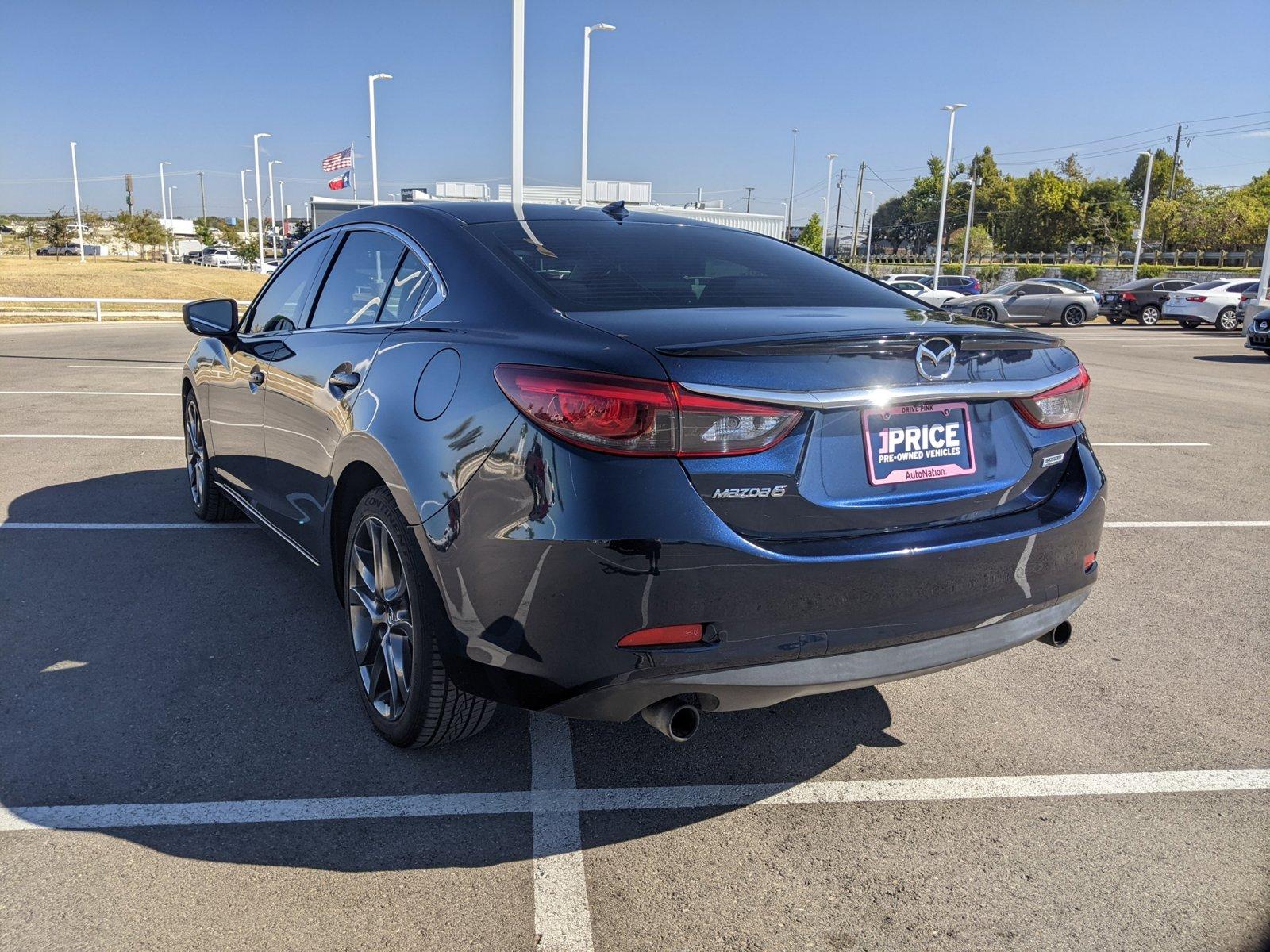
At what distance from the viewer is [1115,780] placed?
309cm

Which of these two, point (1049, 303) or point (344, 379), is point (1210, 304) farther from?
point (344, 379)

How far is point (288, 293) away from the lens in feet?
14.8

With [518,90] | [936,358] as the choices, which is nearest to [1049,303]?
[518,90]

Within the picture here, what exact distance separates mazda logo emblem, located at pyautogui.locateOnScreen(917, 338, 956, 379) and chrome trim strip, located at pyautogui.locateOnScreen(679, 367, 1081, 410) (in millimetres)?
29

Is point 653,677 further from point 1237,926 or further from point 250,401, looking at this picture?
point 250,401

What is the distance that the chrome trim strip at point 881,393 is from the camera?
7.72 ft

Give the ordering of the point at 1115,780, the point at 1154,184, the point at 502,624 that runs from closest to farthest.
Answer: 1. the point at 502,624
2. the point at 1115,780
3. the point at 1154,184

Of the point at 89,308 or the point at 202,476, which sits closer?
the point at 202,476

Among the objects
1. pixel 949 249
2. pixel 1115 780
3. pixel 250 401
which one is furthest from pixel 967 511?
pixel 949 249

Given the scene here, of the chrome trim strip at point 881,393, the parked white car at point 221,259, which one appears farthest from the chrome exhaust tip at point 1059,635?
the parked white car at point 221,259

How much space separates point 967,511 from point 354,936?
1.80 m

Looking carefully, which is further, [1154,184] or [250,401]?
[1154,184]

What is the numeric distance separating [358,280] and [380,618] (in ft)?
4.31

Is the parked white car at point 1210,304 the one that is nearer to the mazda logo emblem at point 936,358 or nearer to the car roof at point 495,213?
the car roof at point 495,213
